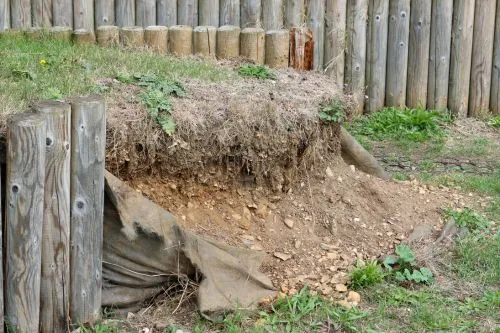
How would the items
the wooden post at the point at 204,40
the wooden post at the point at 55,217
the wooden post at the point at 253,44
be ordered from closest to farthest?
the wooden post at the point at 55,217 → the wooden post at the point at 253,44 → the wooden post at the point at 204,40

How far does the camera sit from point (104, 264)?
5.09 meters

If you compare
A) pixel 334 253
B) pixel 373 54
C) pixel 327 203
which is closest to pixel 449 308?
pixel 334 253

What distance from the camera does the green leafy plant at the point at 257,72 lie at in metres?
6.87

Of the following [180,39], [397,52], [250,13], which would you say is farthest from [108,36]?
[397,52]

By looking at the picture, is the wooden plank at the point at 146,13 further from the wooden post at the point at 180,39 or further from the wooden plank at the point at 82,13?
the wooden post at the point at 180,39

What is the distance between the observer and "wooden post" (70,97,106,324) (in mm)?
4727

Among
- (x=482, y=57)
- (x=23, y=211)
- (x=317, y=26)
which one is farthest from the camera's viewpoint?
(x=482, y=57)

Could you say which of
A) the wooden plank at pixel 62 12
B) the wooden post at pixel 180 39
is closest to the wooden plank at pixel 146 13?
the wooden plank at pixel 62 12

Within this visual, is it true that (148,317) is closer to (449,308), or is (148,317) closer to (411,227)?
(449,308)

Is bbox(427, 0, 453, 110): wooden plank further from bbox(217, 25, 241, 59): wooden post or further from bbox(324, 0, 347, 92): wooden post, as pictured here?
bbox(217, 25, 241, 59): wooden post

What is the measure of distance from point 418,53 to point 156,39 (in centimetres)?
292

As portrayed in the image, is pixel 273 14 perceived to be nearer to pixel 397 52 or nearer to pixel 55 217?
pixel 397 52

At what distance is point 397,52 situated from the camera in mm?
9336

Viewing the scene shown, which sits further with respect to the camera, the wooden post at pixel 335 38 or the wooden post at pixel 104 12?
the wooden post at pixel 335 38
